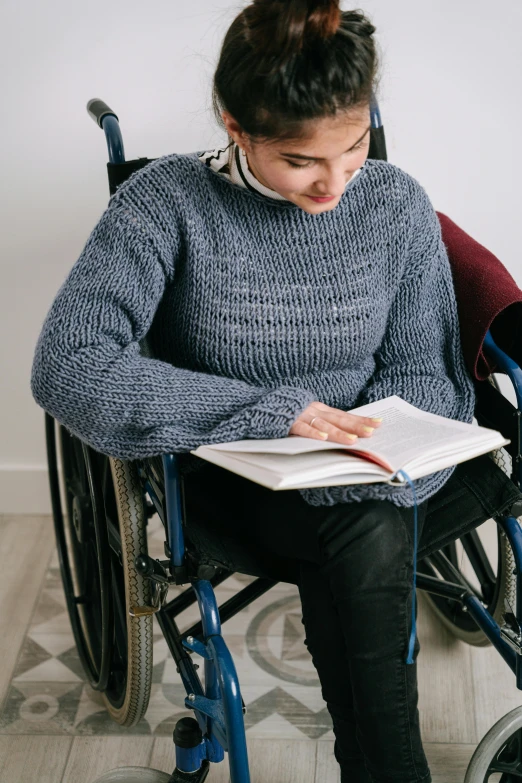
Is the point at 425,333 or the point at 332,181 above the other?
the point at 332,181

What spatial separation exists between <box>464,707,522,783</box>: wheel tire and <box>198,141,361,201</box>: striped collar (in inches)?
32.0

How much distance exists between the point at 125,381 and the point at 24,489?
113 centimetres

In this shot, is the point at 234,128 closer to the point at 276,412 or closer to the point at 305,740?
the point at 276,412

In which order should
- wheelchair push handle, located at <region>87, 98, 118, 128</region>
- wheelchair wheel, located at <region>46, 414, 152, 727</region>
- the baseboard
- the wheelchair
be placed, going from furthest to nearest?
the baseboard → wheelchair push handle, located at <region>87, 98, 118, 128</region> → wheelchair wheel, located at <region>46, 414, 152, 727</region> → the wheelchair

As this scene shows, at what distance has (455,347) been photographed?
1.34 meters

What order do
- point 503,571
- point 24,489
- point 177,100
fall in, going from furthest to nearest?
point 24,489 → point 177,100 → point 503,571

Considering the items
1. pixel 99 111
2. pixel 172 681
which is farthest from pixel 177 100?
pixel 172 681

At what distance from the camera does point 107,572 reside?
1.44 metres

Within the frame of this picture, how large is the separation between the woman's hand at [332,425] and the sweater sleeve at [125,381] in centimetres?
1

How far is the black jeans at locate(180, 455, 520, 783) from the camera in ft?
3.60

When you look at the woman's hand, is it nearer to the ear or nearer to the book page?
the book page

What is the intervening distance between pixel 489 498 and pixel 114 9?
3.82 ft

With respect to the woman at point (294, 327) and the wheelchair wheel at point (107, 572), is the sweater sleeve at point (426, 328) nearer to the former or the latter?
the woman at point (294, 327)

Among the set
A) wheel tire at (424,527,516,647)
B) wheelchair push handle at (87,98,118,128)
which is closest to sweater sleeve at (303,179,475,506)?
wheel tire at (424,527,516,647)
